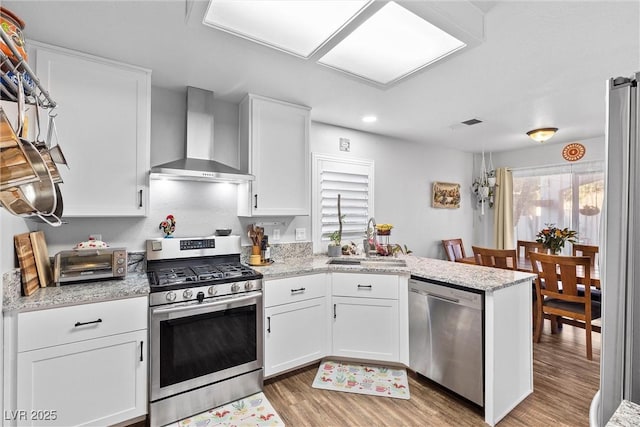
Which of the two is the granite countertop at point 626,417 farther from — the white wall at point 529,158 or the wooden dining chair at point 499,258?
the white wall at point 529,158

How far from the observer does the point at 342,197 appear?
11.9 ft

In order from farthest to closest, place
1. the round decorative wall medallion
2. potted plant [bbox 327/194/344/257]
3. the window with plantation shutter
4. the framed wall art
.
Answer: the framed wall art, the round decorative wall medallion, the window with plantation shutter, potted plant [bbox 327/194/344/257]

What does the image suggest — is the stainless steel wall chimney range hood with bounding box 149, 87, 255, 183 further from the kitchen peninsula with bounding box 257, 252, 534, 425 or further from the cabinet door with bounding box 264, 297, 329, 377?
the cabinet door with bounding box 264, 297, 329, 377

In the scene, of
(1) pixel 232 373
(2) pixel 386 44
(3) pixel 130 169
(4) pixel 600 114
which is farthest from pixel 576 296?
(3) pixel 130 169

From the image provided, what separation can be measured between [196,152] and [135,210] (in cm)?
70

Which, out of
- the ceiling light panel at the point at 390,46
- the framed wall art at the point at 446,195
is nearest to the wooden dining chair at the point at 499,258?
the framed wall art at the point at 446,195

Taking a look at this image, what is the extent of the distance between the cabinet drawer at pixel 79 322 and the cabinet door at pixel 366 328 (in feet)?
4.98

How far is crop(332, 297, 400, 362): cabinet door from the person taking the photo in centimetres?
256

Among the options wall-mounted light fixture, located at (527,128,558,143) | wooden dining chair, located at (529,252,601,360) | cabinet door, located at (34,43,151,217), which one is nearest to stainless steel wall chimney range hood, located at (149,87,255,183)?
cabinet door, located at (34,43,151,217)

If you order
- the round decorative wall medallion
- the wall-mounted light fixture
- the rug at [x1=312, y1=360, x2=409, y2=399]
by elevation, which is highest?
the wall-mounted light fixture

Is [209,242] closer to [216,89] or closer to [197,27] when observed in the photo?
[216,89]

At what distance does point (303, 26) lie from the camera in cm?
163

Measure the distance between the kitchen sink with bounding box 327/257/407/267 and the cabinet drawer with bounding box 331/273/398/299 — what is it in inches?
7.7

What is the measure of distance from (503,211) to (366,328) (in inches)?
150
